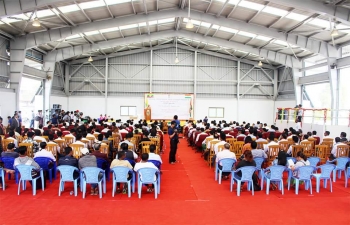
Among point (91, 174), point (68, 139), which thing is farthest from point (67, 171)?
point (68, 139)

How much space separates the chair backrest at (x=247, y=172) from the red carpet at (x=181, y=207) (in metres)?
0.40

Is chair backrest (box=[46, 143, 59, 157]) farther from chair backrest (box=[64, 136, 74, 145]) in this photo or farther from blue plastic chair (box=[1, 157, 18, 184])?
blue plastic chair (box=[1, 157, 18, 184])

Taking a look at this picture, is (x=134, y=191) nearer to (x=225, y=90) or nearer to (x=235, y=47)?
(x=235, y=47)

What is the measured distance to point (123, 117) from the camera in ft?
73.7

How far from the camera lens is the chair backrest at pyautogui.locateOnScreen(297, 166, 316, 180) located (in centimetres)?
606

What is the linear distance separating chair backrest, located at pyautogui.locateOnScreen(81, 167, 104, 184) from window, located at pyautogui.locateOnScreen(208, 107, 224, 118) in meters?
17.7

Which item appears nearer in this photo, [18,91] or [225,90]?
[18,91]

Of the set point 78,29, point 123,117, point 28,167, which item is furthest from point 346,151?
point 123,117

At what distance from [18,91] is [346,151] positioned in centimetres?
1487

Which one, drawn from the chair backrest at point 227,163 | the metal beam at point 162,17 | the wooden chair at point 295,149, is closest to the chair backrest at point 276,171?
the chair backrest at point 227,163

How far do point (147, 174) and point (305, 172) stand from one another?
139 inches

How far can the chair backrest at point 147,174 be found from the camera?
220 inches

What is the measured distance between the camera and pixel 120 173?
5.67 m

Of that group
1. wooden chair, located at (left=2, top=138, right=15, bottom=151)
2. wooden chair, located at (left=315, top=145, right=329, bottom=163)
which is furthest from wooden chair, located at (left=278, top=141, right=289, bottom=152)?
wooden chair, located at (left=2, top=138, right=15, bottom=151)
